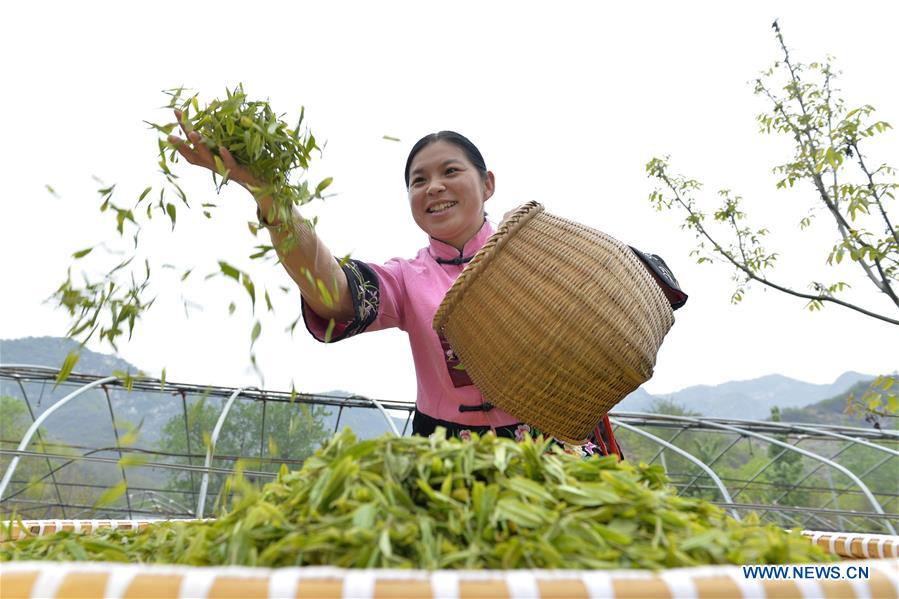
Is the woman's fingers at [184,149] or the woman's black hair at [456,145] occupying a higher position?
the woman's black hair at [456,145]

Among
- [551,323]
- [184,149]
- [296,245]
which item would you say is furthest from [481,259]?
[184,149]

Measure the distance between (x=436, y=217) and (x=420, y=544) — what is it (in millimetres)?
1294

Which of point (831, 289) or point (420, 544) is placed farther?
point (831, 289)

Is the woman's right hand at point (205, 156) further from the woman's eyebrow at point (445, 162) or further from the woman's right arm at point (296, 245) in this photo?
the woman's eyebrow at point (445, 162)

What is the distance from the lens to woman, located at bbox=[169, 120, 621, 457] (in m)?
1.64

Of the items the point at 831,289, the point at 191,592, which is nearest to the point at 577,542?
the point at 191,592

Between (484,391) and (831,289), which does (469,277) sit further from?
(831,289)

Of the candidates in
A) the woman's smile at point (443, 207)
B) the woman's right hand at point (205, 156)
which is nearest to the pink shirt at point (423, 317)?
the woman's smile at point (443, 207)

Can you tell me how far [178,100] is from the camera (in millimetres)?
1463

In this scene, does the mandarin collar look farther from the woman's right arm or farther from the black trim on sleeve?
the woman's right arm

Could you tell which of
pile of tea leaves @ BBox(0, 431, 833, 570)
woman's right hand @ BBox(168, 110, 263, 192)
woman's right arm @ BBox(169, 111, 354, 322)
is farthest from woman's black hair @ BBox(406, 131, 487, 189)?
pile of tea leaves @ BBox(0, 431, 833, 570)

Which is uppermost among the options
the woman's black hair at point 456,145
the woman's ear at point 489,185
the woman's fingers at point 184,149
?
the woman's black hair at point 456,145

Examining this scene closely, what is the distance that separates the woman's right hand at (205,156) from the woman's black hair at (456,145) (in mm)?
622

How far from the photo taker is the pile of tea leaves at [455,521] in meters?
0.61
